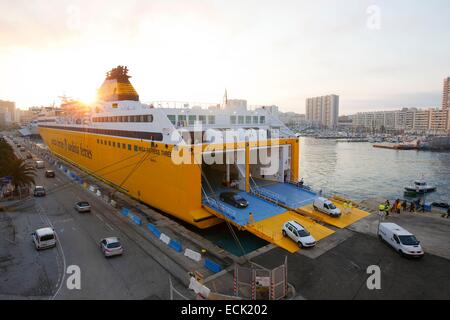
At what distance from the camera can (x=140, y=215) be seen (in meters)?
22.3

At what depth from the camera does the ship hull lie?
19.9m

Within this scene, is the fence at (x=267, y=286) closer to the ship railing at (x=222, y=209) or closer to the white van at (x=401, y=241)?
the ship railing at (x=222, y=209)

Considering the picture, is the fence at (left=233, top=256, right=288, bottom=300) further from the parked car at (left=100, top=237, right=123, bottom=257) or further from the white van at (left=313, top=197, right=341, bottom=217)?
the white van at (left=313, top=197, right=341, bottom=217)

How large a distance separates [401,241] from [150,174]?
59.1 feet

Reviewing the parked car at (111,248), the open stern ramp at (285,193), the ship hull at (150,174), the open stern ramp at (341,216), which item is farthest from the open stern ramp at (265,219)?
the parked car at (111,248)

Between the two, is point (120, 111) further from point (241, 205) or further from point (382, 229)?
point (382, 229)

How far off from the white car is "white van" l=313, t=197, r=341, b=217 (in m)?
4.66

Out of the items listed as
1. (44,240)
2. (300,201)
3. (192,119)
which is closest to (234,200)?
(300,201)

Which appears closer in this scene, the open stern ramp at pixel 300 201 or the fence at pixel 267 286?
the fence at pixel 267 286

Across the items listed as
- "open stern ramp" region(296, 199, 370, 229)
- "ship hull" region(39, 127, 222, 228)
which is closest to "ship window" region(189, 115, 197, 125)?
"ship hull" region(39, 127, 222, 228)

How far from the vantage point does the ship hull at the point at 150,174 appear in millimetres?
19906

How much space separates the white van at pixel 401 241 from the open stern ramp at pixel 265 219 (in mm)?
3056

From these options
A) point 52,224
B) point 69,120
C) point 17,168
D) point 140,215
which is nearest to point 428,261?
point 140,215

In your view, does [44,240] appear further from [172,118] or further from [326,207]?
[326,207]
